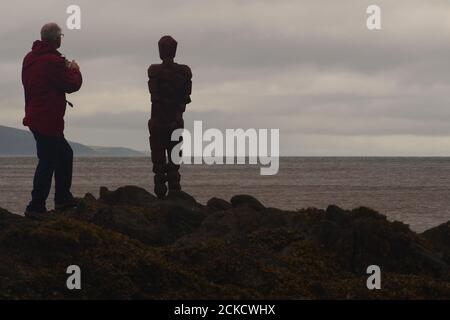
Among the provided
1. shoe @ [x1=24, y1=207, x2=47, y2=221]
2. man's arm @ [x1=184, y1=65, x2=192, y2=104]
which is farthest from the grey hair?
man's arm @ [x1=184, y1=65, x2=192, y2=104]

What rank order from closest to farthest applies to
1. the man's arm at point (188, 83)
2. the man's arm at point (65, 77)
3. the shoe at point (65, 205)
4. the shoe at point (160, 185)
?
the man's arm at point (65, 77), the shoe at point (65, 205), the man's arm at point (188, 83), the shoe at point (160, 185)

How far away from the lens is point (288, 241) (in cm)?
1436

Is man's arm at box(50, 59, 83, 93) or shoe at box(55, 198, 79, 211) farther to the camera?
shoe at box(55, 198, 79, 211)

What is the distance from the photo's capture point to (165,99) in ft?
61.1

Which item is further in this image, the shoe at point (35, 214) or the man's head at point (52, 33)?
the shoe at point (35, 214)

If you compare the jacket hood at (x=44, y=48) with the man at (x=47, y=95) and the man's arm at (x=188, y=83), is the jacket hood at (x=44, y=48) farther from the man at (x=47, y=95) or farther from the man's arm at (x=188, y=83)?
the man's arm at (x=188, y=83)

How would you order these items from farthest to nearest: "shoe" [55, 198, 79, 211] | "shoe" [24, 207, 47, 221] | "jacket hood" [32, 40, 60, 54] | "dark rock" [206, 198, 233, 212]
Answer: "dark rock" [206, 198, 233, 212] < "shoe" [55, 198, 79, 211] < "shoe" [24, 207, 47, 221] < "jacket hood" [32, 40, 60, 54]

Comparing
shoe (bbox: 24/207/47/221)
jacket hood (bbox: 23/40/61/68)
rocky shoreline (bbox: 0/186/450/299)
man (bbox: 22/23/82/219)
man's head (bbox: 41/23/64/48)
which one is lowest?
rocky shoreline (bbox: 0/186/450/299)

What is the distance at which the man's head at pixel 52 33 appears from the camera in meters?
14.5

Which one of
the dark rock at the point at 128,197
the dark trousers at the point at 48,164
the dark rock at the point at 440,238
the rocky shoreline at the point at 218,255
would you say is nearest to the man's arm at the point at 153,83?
the dark rock at the point at 128,197

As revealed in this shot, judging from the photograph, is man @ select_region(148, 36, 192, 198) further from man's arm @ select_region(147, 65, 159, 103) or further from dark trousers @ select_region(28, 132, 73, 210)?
dark trousers @ select_region(28, 132, 73, 210)

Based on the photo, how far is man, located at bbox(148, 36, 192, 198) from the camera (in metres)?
18.5

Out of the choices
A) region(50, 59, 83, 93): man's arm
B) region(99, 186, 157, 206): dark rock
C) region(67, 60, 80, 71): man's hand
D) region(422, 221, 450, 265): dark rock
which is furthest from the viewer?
region(99, 186, 157, 206): dark rock
